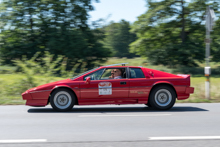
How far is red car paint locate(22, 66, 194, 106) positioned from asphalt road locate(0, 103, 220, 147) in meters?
0.34

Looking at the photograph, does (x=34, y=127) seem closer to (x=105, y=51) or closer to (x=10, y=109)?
(x=10, y=109)

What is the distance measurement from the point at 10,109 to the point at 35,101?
1.21 meters

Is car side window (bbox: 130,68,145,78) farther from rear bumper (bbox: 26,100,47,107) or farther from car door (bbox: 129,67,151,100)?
rear bumper (bbox: 26,100,47,107)

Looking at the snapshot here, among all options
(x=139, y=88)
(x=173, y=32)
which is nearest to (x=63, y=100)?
(x=139, y=88)

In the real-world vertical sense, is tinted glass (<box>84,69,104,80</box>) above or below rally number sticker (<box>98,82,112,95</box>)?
above

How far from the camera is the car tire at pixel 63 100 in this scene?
26.9 ft

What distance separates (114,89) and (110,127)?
224cm

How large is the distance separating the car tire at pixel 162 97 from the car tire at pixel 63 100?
235 centimetres

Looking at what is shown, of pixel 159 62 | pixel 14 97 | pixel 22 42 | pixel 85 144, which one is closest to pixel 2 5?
pixel 22 42

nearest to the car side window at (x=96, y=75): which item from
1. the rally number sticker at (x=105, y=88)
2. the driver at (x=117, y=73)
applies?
the rally number sticker at (x=105, y=88)

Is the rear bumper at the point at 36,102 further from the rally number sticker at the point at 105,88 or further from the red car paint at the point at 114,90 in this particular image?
the rally number sticker at the point at 105,88

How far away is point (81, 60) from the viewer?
29750 mm

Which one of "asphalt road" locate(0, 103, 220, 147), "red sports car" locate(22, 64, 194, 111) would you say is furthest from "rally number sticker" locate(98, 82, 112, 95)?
"asphalt road" locate(0, 103, 220, 147)

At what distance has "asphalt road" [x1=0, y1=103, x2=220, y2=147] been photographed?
5.00 meters
